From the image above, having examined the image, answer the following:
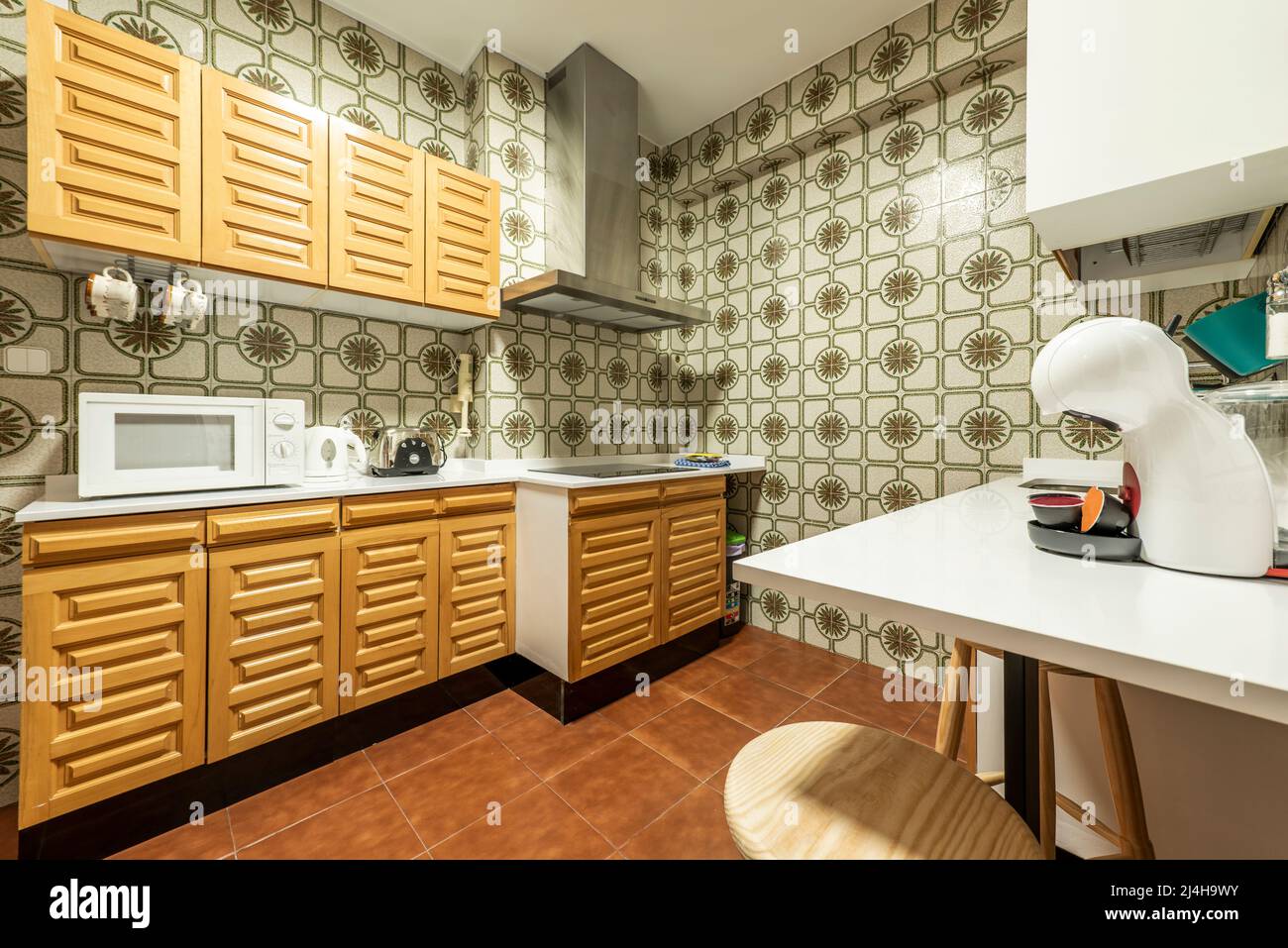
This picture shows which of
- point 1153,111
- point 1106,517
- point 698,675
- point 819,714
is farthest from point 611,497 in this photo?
point 1153,111

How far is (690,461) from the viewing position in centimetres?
291

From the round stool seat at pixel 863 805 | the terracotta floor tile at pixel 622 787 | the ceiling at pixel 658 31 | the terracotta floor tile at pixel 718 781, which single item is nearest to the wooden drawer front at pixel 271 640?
the terracotta floor tile at pixel 622 787

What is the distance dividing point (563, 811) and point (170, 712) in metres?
1.16

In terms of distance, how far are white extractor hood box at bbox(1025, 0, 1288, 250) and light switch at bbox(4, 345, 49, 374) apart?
8.79 feet

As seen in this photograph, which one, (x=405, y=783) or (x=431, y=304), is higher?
(x=431, y=304)

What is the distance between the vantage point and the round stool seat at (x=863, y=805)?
2.16ft

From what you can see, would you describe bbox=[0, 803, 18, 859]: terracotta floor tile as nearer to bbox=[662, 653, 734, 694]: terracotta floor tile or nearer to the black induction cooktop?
the black induction cooktop

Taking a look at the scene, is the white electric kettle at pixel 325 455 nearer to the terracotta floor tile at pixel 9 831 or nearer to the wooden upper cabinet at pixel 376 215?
the wooden upper cabinet at pixel 376 215

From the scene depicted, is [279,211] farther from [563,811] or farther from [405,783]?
[563,811]

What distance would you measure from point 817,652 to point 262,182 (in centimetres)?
308

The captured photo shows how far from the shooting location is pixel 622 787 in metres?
1.62

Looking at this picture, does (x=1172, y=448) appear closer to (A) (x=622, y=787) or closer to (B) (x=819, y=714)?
(A) (x=622, y=787)

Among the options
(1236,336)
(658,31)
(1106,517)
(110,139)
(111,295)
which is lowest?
(1106,517)
